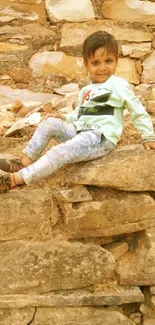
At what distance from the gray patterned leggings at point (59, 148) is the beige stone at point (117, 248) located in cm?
52

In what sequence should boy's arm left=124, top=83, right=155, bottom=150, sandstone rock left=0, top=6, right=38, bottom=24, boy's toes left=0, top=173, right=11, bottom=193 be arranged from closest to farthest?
boy's toes left=0, top=173, right=11, bottom=193, boy's arm left=124, top=83, right=155, bottom=150, sandstone rock left=0, top=6, right=38, bottom=24

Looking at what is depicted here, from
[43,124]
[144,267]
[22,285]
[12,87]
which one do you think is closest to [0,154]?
[43,124]

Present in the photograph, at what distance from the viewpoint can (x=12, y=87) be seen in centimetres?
414

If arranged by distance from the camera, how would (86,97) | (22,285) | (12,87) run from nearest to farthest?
1. (22,285)
2. (86,97)
3. (12,87)

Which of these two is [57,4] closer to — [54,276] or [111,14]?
[111,14]

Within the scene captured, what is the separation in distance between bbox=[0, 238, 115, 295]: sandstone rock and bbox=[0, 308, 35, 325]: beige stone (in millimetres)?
102

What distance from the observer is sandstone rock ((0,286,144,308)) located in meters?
2.56

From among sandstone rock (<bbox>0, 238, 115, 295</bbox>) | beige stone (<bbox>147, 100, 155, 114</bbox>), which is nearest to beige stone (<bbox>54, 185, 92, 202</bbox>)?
sandstone rock (<bbox>0, 238, 115, 295</bbox>)

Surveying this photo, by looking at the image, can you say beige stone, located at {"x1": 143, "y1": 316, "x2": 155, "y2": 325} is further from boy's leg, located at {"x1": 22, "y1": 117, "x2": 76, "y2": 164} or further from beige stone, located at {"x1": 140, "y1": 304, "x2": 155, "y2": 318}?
boy's leg, located at {"x1": 22, "y1": 117, "x2": 76, "y2": 164}

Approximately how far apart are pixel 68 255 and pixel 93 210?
27cm

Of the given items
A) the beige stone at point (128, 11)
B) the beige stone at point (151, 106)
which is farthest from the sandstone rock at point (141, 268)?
the beige stone at point (128, 11)

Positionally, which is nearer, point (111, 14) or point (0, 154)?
point (0, 154)

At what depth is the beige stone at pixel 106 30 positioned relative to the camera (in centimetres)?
427

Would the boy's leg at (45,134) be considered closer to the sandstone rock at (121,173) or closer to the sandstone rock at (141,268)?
the sandstone rock at (121,173)
